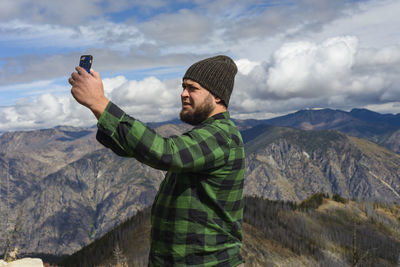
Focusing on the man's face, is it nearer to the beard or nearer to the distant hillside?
the beard

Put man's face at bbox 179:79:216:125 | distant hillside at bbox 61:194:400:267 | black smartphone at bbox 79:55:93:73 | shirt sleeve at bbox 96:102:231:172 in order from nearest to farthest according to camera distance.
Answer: shirt sleeve at bbox 96:102:231:172
black smartphone at bbox 79:55:93:73
man's face at bbox 179:79:216:125
distant hillside at bbox 61:194:400:267

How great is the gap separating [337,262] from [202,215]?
44.0ft

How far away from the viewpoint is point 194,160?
2.61 meters

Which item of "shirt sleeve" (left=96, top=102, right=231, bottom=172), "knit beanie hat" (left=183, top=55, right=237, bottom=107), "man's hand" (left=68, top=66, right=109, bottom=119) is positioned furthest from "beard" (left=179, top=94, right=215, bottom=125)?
"man's hand" (left=68, top=66, right=109, bottom=119)

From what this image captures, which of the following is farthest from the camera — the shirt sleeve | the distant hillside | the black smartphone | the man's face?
the distant hillside

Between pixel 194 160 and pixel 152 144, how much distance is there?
364 millimetres

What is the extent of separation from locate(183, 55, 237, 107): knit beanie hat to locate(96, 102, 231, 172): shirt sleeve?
741 mm

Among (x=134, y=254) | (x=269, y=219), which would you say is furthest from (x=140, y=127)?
(x=269, y=219)

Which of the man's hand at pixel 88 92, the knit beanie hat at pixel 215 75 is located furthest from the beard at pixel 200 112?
the man's hand at pixel 88 92

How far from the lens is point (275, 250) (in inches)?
554

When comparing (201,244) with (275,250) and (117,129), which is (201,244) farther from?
(275,250)

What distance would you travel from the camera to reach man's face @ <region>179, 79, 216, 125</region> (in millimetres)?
3270

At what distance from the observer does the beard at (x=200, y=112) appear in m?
3.27

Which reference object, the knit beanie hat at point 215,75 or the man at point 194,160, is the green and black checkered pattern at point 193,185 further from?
the knit beanie hat at point 215,75
